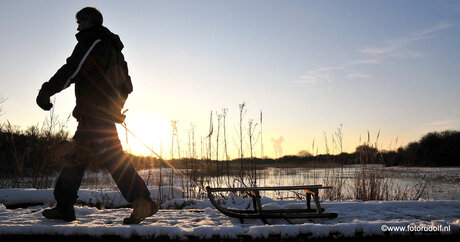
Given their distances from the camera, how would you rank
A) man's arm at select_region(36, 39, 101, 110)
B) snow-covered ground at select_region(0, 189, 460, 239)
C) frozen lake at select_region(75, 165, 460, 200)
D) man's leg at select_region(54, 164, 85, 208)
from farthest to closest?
frozen lake at select_region(75, 165, 460, 200) < man's leg at select_region(54, 164, 85, 208) < man's arm at select_region(36, 39, 101, 110) < snow-covered ground at select_region(0, 189, 460, 239)

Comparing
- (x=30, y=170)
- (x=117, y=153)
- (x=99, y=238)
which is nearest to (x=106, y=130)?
(x=117, y=153)

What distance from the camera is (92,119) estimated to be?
2.51m

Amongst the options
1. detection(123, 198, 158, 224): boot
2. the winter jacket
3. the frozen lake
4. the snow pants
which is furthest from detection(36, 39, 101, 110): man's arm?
the frozen lake

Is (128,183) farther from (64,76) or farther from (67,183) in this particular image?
(64,76)

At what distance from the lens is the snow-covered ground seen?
203 cm

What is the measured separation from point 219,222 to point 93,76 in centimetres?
157

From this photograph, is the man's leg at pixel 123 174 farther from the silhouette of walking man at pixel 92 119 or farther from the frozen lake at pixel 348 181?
the frozen lake at pixel 348 181

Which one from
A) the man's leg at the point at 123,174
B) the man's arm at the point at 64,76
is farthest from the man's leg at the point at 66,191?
the man's arm at the point at 64,76

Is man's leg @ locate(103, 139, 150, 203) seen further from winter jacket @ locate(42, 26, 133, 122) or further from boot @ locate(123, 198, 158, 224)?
winter jacket @ locate(42, 26, 133, 122)

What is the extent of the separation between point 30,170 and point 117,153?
5.70 meters

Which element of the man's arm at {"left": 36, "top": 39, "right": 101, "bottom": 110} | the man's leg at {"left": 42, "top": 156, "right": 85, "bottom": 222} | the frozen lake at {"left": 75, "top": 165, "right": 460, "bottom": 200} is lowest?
the frozen lake at {"left": 75, "top": 165, "right": 460, "bottom": 200}

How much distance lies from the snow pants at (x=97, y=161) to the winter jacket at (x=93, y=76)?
108mm

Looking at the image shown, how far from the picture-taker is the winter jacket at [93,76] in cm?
240

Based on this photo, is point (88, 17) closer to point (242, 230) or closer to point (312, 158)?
point (242, 230)
